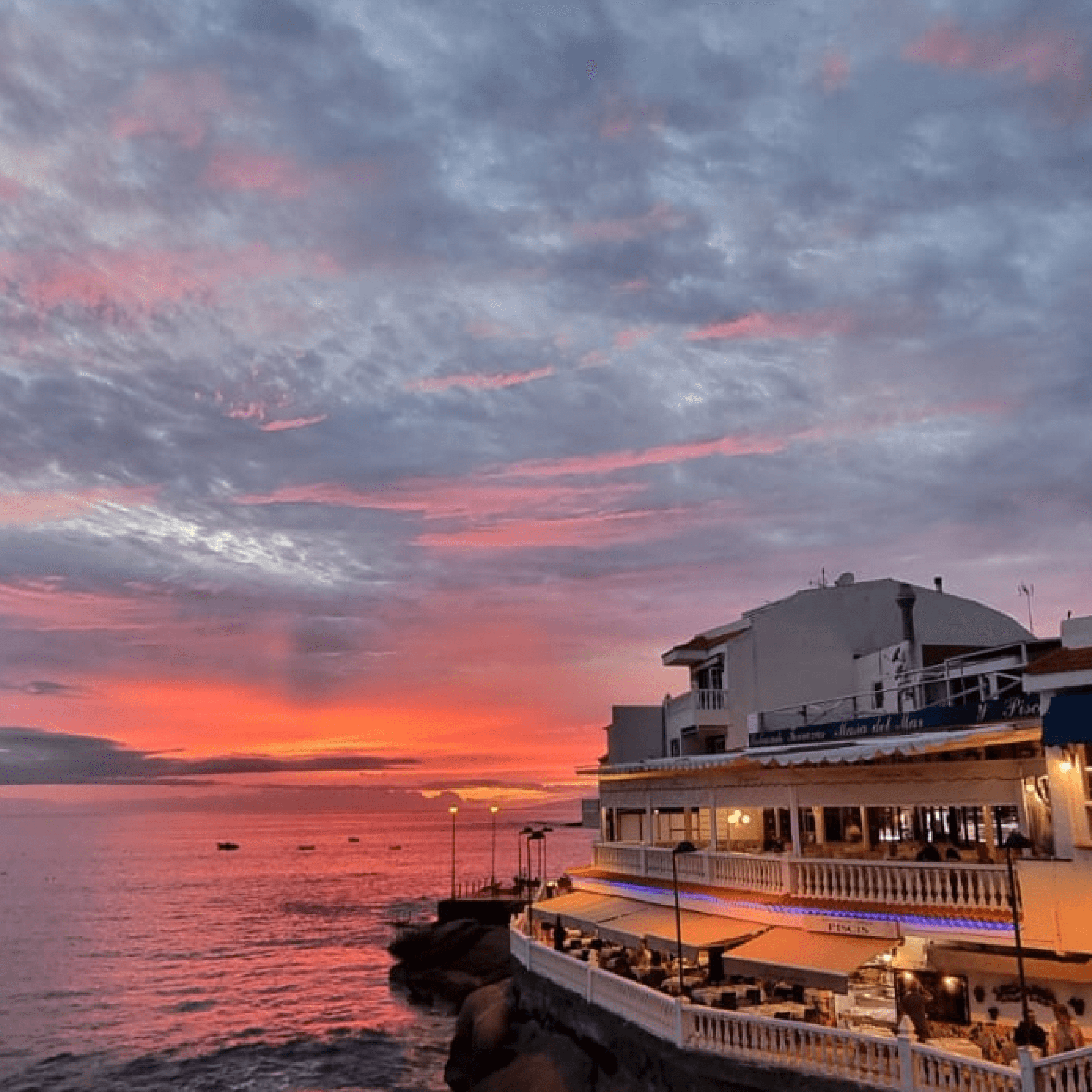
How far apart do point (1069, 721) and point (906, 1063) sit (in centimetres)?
612

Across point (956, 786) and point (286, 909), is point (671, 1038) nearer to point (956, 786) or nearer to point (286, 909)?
point (956, 786)

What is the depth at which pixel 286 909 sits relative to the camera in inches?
4828

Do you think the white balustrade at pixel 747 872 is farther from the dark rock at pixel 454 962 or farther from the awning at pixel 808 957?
the dark rock at pixel 454 962

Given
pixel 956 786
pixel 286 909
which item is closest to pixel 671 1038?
pixel 956 786

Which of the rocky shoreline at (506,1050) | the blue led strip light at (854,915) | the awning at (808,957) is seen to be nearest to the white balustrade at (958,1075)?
the awning at (808,957)

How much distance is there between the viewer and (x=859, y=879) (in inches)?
855

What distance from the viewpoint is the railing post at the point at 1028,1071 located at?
14.2 m

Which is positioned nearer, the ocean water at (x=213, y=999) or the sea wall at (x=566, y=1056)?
the sea wall at (x=566, y=1056)

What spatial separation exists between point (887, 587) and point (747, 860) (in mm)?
14601

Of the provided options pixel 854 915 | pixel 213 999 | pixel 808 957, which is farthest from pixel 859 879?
pixel 213 999

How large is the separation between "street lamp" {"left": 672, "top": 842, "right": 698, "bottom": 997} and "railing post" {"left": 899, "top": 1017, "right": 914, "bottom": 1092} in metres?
5.57

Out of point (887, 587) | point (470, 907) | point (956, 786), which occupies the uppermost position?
point (887, 587)

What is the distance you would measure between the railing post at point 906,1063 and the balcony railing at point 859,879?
14.2ft

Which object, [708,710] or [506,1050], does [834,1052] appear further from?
[708,710]
